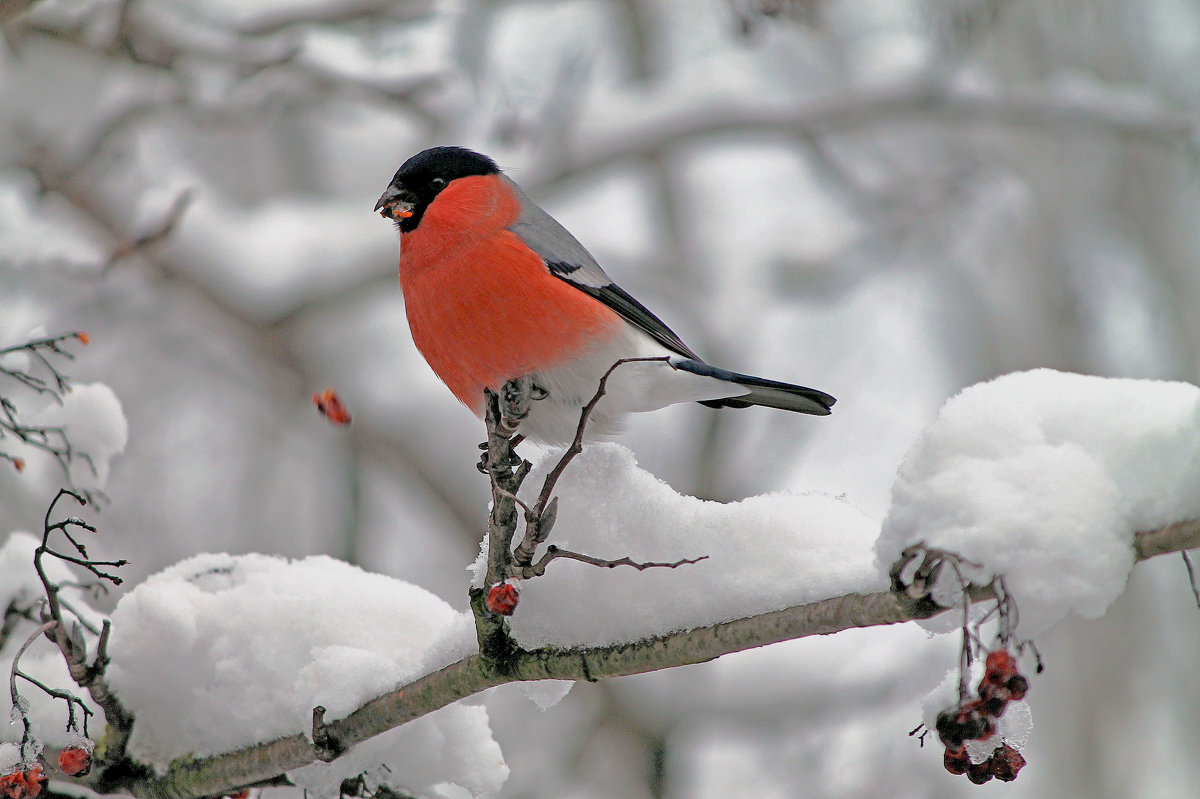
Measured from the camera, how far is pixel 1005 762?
118 centimetres

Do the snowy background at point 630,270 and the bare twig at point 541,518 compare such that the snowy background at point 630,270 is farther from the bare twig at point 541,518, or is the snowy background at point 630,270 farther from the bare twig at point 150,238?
the bare twig at point 541,518

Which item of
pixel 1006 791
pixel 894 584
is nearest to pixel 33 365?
pixel 894 584

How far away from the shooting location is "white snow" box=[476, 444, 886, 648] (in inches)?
51.5

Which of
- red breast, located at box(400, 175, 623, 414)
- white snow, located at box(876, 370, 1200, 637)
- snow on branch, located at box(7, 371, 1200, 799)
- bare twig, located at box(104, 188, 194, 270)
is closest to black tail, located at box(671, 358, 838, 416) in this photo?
red breast, located at box(400, 175, 623, 414)

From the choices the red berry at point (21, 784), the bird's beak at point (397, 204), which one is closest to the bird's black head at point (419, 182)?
the bird's beak at point (397, 204)

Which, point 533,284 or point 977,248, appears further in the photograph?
point 977,248

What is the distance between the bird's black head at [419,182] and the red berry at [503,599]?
1.32 meters

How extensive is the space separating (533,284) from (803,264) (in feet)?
14.2

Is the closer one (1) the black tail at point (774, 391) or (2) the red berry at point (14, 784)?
(2) the red berry at point (14, 784)

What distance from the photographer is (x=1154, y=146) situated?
523 centimetres

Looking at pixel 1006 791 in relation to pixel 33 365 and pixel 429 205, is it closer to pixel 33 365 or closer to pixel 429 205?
pixel 429 205

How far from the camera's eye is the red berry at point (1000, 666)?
3.54ft

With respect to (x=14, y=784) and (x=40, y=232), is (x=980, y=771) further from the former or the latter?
(x=40, y=232)

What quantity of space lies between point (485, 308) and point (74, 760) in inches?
43.4
